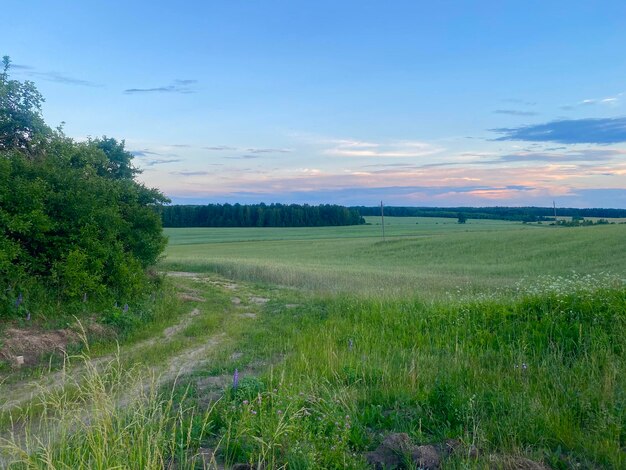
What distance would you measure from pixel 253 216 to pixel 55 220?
80.0 meters

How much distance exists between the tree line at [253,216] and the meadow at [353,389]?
254 ft

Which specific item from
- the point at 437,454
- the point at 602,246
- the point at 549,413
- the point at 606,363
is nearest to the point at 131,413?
the point at 437,454

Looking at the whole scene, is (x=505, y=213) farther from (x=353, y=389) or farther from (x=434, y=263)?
(x=353, y=389)

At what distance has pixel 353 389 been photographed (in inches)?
219

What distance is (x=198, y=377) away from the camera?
6.73 meters

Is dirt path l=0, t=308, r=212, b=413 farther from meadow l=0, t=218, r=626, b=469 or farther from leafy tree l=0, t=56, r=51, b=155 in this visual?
leafy tree l=0, t=56, r=51, b=155

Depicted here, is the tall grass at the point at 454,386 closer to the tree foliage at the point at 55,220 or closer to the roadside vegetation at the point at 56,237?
the roadside vegetation at the point at 56,237

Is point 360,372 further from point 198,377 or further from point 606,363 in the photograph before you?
point 606,363

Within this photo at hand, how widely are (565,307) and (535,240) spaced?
94.8ft

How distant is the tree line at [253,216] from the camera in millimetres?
90875

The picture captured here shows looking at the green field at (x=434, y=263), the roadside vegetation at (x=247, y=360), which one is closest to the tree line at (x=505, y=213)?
the green field at (x=434, y=263)

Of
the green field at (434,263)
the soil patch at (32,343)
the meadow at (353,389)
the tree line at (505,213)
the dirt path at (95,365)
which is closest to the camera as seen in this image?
the meadow at (353,389)

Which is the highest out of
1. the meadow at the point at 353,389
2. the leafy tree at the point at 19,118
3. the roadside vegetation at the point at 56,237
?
the leafy tree at the point at 19,118

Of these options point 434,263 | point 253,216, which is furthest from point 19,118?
point 253,216
